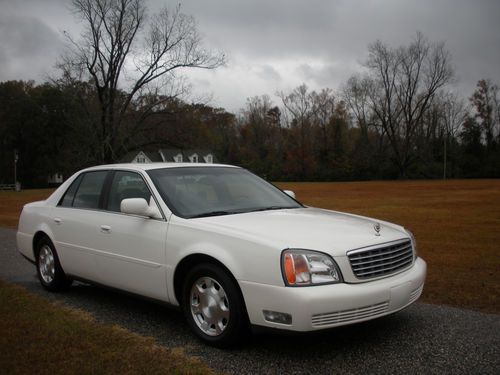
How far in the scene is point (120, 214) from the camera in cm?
530

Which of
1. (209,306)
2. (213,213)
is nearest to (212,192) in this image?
(213,213)

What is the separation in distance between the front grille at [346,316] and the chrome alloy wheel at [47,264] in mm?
3805

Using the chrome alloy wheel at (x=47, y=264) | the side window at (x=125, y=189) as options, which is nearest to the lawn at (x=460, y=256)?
the side window at (x=125, y=189)

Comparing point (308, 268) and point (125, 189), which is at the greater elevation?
point (125, 189)

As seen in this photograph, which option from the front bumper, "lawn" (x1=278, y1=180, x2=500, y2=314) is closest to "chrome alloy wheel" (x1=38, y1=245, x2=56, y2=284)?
the front bumper

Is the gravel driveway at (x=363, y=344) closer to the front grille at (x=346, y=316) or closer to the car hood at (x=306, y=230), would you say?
the front grille at (x=346, y=316)

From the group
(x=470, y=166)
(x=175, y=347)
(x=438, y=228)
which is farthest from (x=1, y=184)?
(x=175, y=347)

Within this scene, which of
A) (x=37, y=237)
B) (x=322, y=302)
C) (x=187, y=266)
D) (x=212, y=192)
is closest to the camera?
(x=322, y=302)

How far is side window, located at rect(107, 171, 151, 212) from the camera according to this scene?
5.27m

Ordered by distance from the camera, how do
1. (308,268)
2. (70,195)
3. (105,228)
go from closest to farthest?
(308,268), (105,228), (70,195)

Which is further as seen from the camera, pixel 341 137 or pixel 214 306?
pixel 341 137

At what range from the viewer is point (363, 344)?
171 inches

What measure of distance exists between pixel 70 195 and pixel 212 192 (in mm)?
2090

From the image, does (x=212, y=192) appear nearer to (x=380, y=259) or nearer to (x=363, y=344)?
(x=380, y=259)
